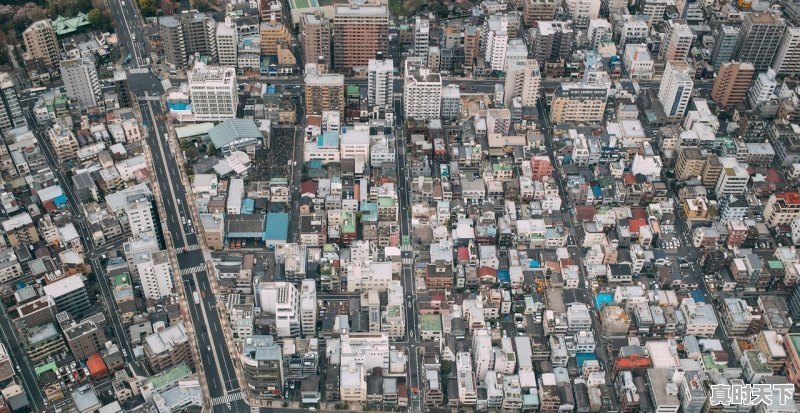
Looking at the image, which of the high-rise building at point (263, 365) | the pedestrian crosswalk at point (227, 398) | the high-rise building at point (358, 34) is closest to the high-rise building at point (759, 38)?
the high-rise building at point (358, 34)

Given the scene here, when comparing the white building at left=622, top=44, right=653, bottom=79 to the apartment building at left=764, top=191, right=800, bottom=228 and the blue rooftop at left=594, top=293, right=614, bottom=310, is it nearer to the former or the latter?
the apartment building at left=764, top=191, right=800, bottom=228

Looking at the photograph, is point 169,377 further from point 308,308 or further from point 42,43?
point 42,43

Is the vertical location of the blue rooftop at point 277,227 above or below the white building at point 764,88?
below

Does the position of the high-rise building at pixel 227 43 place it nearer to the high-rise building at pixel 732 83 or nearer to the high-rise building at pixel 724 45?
the high-rise building at pixel 732 83

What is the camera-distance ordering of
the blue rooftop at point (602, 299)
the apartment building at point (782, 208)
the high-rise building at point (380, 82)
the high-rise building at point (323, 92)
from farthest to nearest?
the high-rise building at point (380, 82) < the high-rise building at point (323, 92) < the apartment building at point (782, 208) < the blue rooftop at point (602, 299)

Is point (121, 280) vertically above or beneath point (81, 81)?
beneath

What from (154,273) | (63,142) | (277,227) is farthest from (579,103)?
(63,142)
